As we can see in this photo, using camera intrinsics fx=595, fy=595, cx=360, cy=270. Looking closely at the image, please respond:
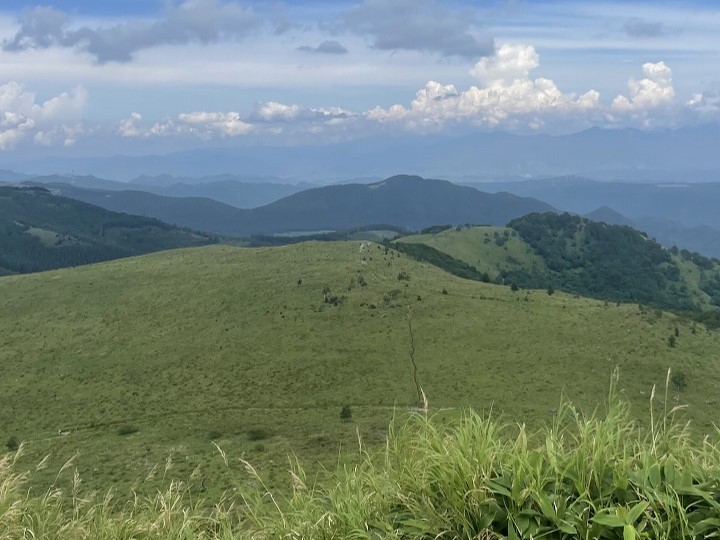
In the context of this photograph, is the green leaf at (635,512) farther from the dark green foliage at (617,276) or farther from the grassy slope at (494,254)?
the dark green foliage at (617,276)

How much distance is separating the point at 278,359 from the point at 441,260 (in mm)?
78986

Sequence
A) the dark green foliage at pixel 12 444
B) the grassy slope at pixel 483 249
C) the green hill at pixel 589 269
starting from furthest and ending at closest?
the grassy slope at pixel 483 249, the green hill at pixel 589 269, the dark green foliage at pixel 12 444

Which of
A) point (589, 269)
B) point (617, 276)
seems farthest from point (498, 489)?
point (589, 269)

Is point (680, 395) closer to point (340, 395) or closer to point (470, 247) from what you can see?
point (340, 395)

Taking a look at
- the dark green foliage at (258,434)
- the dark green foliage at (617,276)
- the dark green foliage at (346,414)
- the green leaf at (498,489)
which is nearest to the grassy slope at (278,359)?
the dark green foliage at (258,434)

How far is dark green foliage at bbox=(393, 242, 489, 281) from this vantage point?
435 feet

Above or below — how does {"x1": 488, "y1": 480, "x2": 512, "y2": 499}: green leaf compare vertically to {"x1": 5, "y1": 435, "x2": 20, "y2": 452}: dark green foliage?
above

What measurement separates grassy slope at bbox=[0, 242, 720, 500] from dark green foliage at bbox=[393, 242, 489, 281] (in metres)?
28.1

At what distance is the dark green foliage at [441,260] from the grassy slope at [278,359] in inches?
1105

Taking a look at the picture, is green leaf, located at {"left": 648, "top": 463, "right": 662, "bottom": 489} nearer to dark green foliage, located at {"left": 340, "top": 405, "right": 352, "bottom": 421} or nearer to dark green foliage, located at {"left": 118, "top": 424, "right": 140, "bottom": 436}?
dark green foliage, located at {"left": 340, "top": 405, "right": 352, "bottom": 421}

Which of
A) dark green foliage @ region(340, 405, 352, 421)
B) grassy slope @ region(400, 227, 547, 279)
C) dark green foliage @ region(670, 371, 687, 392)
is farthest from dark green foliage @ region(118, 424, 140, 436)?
grassy slope @ region(400, 227, 547, 279)

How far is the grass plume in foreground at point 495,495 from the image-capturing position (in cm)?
448

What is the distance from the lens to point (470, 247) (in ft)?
588

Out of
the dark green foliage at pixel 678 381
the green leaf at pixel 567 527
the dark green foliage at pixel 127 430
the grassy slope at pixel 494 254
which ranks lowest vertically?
the dark green foliage at pixel 127 430
